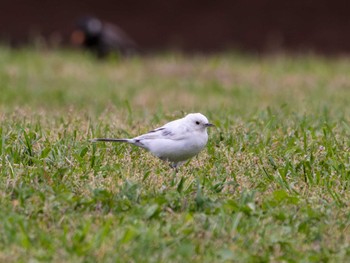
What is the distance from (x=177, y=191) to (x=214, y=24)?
11.4m

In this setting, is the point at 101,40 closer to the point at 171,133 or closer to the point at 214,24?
the point at 214,24

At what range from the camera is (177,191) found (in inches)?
220

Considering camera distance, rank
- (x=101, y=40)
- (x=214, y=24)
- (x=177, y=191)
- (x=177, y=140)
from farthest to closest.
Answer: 1. (x=214, y=24)
2. (x=101, y=40)
3. (x=177, y=140)
4. (x=177, y=191)

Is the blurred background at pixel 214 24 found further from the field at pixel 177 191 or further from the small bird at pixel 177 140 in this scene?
the small bird at pixel 177 140

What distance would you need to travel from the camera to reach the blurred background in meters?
16.5

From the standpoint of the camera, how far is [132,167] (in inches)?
243

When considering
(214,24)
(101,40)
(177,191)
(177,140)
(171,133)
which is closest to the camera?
(177,191)

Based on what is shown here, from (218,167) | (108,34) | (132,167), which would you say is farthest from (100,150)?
(108,34)

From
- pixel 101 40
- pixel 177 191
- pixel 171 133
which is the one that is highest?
pixel 171 133

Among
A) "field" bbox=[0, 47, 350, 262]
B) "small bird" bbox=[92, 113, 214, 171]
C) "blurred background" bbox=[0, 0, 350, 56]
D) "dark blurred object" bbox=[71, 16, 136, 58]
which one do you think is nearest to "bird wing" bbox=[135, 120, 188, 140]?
"small bird" bbox=[92, 113, 214, 171]

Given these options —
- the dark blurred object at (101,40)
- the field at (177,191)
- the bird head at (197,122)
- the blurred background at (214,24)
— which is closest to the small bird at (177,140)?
the bird head at (197,122)

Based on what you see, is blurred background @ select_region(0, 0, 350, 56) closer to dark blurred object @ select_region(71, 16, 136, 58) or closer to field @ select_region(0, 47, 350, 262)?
dark blurred object @ select_region(71, 16, 136, 58)

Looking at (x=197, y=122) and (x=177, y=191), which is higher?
(x=197, y=122)

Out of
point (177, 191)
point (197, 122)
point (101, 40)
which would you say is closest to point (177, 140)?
point (197, 122)
